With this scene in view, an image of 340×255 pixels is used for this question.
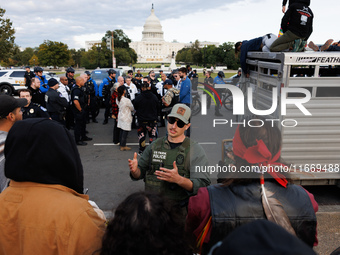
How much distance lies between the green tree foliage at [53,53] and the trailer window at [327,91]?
66310mm

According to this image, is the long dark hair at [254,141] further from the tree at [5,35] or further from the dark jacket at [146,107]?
the tree at [5,35]

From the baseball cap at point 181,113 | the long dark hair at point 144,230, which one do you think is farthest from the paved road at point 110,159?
the long dark hair at point 144,230

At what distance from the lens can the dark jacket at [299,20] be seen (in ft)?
15.6

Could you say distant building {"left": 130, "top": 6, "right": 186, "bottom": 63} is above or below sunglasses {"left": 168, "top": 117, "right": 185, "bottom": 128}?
above

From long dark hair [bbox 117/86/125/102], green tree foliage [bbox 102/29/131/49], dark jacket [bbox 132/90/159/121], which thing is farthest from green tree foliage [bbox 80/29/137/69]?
dark jacket [bbox 132/90/159/121]

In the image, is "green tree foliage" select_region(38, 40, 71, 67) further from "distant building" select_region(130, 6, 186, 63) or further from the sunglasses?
"distant building" select_region(130, 6, 186, 63)

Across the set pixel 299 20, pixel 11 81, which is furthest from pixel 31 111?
pixel 11 81

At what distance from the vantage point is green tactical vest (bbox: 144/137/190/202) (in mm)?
2811

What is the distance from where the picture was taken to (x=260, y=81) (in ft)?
16.5

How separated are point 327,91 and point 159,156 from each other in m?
3.02

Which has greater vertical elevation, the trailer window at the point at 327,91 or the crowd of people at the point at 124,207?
the trailer window at the point at 327,91

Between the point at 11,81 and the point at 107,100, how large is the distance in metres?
13.2

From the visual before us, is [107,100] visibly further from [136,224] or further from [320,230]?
[136,224]

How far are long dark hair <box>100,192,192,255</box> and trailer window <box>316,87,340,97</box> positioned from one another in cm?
363
